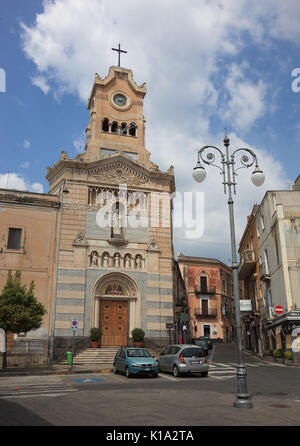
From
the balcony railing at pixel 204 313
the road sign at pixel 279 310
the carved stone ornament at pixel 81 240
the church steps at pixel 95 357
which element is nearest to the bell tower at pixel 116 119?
the carved stone ornament at pixel 81 240

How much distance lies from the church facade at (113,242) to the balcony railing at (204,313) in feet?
84.1

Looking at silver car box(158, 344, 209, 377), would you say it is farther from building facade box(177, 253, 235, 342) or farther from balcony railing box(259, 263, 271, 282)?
building facade box(177, 253, 235, 342)

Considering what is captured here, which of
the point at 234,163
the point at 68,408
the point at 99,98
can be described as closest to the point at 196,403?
the point at 68,408

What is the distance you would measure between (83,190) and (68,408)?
76.1 feet

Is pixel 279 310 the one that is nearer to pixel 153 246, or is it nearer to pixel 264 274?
pixel 264 274

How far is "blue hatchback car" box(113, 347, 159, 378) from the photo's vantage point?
734 inches

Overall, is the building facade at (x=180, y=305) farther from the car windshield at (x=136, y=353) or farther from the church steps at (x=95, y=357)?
the car windshield at (x=136, y=353)

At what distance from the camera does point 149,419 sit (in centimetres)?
838

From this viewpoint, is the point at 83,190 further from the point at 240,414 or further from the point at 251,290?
the point at 240,414

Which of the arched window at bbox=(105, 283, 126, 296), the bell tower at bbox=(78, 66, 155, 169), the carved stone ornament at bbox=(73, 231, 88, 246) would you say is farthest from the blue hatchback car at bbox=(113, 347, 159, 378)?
the bell tower at bbox=(78, 66, 155, 169)

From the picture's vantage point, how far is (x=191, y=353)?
19.6m

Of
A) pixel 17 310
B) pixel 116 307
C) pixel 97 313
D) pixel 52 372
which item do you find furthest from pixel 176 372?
pixel 116 307

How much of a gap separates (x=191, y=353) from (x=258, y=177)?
34.8 ft

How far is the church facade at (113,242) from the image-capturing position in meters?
29.1
